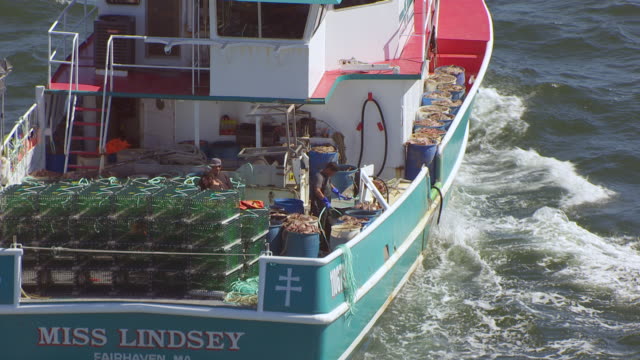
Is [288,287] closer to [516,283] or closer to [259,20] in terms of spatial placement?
[259,20]

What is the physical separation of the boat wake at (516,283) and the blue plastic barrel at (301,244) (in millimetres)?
1965

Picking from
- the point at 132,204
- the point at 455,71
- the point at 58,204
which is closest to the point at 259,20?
the point at 132,204

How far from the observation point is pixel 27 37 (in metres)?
27.1

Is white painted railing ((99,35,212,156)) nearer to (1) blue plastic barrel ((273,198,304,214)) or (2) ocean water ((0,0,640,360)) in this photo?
(1) blue plastic barrel ((273,198,304,214))

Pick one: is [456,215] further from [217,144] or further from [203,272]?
[203,272]

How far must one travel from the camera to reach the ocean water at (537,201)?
13219mm

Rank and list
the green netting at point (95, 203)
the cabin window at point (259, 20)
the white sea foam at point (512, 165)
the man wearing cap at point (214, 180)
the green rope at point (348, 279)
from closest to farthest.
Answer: the green netting at point (95, 203), the green rope at point (348, 279), the man wearing cap at point (214, 180), the cabin window at point (259, 20), the white sea foam at point (512, 165)

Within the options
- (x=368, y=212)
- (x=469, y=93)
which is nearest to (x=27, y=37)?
(x=469, y=93)

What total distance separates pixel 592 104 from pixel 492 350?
39.1ft

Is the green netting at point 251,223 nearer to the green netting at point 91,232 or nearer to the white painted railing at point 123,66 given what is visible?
the green netting at point 91,232

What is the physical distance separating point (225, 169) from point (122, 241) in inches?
121

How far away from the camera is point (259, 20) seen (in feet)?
40.8

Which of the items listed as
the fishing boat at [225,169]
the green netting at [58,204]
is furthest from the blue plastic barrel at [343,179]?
the green netting at [58,204]

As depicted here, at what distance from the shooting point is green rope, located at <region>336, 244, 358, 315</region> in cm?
1065
